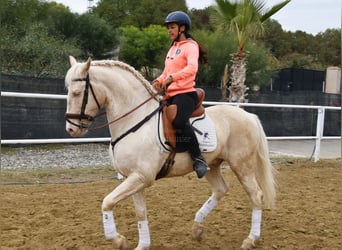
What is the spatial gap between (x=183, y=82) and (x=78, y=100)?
0.95 metres

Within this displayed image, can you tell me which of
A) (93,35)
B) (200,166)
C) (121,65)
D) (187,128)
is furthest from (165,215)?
(93,35)

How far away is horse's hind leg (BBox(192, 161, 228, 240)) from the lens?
173 inches

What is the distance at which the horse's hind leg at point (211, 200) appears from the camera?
14.4ft

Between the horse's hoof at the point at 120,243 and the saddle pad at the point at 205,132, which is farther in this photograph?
the saddle pad at the point at 205,132

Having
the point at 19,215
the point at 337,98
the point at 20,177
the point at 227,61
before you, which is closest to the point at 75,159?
the point at 20,177

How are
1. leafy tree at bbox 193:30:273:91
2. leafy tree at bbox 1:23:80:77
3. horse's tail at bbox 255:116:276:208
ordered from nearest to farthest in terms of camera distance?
horse's tail at bbox 255:116:276:208 < leafy tree at bbox 1:23:80:77 < leafy tree at bbox 193:30:273:91

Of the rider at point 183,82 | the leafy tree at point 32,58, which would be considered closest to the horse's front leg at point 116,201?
the rider at point 183,82

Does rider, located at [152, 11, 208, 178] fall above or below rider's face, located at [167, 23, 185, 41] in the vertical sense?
below

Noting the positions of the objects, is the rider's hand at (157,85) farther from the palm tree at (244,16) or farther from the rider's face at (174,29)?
the palm tree at (244,16)

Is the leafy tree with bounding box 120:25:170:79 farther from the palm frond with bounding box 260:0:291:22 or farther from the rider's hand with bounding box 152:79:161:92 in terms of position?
the rider's hand with bounding box 152:79:161:92

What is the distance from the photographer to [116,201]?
3.62m

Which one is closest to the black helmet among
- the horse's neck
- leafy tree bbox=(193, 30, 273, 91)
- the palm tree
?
the horse's neck

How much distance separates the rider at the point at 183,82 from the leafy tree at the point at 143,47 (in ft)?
68.7

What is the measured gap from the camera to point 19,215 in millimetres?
4992
